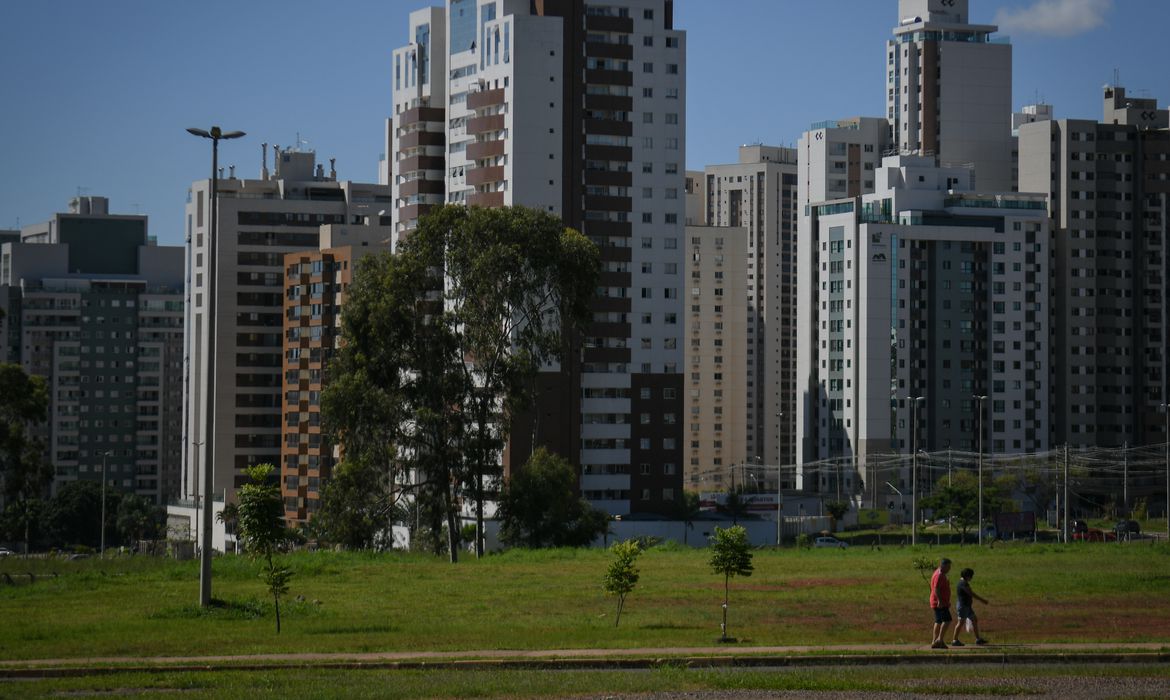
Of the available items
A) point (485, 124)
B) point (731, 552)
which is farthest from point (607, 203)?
point (731, 552)

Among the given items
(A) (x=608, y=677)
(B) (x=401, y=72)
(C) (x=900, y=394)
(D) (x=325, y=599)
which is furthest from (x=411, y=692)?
(C) (x=900, y=394)

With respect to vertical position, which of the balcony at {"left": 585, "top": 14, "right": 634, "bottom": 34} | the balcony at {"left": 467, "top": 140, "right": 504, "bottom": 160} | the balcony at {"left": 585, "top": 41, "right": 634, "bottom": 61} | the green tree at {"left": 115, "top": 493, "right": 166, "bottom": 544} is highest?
the balcony at {"left": 585, "top": 14, "right": 634, "bottom": 34}

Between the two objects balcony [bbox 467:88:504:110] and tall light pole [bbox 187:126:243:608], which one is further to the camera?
balcony [bbox 467:88:504:110]

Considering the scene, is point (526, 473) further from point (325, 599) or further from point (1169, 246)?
point (1169, 246)

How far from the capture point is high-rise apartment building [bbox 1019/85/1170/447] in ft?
618

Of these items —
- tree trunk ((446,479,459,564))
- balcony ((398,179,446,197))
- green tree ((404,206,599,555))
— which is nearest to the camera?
tree trunk ((446,479,459,564))

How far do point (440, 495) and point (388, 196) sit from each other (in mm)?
106570

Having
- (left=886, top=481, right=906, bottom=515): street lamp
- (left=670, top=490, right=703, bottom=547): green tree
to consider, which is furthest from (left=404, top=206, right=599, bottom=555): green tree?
(left=886, top=481, right=906, bottom=515): street lamp

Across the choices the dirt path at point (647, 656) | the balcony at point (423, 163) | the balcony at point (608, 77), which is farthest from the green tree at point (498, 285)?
the balcony at point (423, 163)

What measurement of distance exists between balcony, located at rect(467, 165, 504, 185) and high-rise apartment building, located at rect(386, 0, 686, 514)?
0.51ft

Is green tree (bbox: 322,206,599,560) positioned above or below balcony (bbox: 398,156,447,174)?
below

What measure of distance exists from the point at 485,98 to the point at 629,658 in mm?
101074

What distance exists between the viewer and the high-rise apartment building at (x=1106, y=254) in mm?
188250

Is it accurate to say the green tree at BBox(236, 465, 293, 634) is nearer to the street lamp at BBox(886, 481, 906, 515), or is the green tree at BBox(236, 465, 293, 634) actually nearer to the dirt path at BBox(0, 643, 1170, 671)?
the dirt path at BBox(0, 643, 1170, 671)
